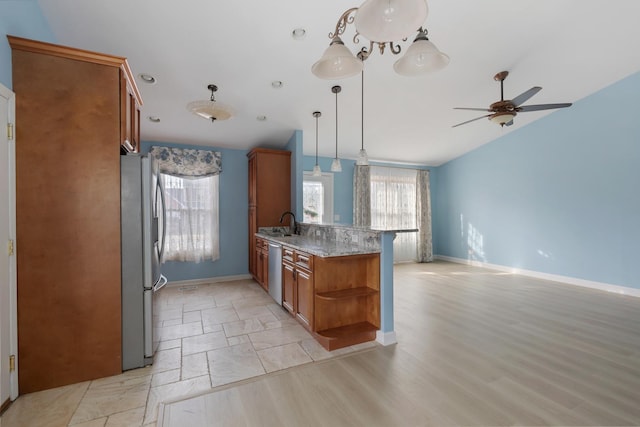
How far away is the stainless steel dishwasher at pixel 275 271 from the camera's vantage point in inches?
141

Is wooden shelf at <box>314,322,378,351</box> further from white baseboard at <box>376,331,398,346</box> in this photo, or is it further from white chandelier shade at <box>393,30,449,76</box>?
white chandelier shade at <box>393,30,449,76</box>

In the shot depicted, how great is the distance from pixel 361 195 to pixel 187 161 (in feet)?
12.6

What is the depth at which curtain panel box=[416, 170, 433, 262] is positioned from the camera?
7164mm

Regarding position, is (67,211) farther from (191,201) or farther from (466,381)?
(466,381)

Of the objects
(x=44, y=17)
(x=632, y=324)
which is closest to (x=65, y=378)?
(x=44, y=17)

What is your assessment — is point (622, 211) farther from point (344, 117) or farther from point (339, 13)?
point (339, 13)

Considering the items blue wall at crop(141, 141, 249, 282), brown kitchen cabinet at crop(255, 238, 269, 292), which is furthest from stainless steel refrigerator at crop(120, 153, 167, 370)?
blue wall at crop(141, 141, 249, 282)

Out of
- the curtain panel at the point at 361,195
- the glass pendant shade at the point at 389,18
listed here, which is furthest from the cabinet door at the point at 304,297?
the curtain panel at the point at 361,195

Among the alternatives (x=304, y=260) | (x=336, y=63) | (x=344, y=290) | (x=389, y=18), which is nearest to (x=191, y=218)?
(x=304, y=260)

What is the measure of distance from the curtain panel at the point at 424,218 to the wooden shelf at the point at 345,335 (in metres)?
4.89

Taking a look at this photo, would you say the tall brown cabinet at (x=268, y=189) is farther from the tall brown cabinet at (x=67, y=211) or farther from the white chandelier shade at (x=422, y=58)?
the white chandelier shade at (x=422, y=58)

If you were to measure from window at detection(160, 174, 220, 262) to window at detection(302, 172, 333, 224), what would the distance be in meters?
1.97

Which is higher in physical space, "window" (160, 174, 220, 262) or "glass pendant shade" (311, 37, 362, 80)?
"glass pendant shade" (311, 37, 362, 80)

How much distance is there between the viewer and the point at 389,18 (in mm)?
1154
